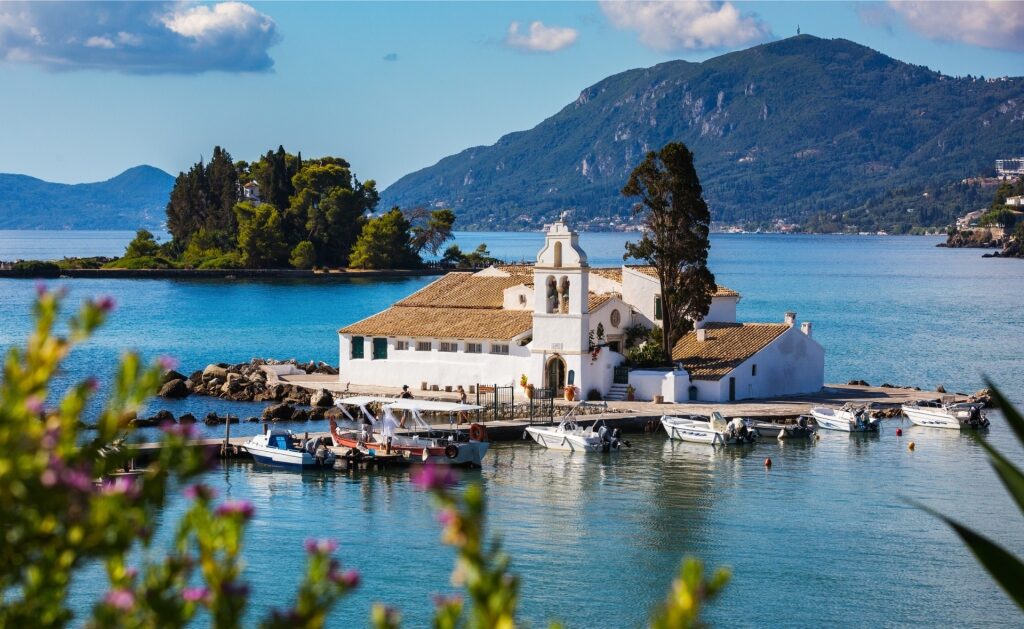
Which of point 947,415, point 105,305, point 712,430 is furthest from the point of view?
point 947,415

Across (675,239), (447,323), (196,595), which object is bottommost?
(196,595)

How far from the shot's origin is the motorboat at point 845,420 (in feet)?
138

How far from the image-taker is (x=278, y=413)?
44875 mm

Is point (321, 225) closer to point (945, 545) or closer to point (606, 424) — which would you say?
point (606, 424)

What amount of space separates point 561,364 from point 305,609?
126 ft

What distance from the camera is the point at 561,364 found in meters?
44.2

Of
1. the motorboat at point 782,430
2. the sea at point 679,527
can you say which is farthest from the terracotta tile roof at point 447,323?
the motorboat at point 782,430

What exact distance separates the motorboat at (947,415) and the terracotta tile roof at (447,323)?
11766 mm

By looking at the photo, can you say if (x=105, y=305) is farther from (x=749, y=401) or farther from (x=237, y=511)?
(x=749, y=401)

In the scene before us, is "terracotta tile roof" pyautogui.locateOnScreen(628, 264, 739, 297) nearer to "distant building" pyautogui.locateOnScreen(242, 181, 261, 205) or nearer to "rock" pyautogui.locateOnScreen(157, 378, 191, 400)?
"rock" pyautogui.locateOnScreen(157, 378, 191, 400)

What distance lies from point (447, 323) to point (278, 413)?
619cm

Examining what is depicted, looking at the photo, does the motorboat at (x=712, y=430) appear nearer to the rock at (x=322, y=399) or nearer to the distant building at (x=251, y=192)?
the rock at (x=322, y=399)

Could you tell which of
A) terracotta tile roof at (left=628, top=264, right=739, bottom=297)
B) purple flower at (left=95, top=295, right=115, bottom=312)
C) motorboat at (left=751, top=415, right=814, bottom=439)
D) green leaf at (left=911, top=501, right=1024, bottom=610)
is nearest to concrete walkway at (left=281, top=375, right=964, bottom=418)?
motorboat at (left=751, top=415, right=814, bottom=439)

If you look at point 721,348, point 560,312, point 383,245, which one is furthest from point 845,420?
point 383,245
